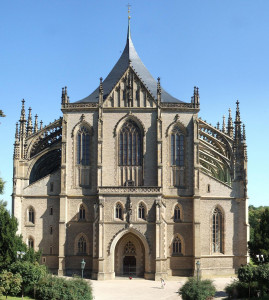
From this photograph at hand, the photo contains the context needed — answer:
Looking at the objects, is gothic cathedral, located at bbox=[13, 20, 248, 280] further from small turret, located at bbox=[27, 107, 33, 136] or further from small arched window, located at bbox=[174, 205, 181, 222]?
small turret, located at bbox=[27, 107, 33, 136]

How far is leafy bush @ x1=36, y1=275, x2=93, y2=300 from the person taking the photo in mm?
44844

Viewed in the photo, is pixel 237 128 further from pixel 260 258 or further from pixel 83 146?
pixel 260 258

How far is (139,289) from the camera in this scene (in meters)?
55.8

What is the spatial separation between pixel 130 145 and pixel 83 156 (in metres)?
6.07

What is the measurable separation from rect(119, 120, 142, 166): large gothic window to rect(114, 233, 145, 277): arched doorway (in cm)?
921

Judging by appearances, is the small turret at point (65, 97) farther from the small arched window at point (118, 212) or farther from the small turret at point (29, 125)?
the small arched window at point (118, 212)

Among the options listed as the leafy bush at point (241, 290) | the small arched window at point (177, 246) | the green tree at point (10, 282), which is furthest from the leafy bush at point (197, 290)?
the small arched window at point (177, 246)

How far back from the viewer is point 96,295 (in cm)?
5147

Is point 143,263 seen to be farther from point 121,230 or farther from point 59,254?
point 59,254

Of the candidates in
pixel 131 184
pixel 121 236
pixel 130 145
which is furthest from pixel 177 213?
pixel 130 145

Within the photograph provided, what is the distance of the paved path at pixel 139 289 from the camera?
50.9 meters

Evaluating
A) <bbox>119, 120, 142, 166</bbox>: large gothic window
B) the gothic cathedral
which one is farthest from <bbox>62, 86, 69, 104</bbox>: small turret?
<bbox>119, 120, 142, 166</bbox>: large gothic window

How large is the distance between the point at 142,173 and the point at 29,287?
2408 centimetres

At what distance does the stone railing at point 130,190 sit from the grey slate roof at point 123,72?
12.5 metres
